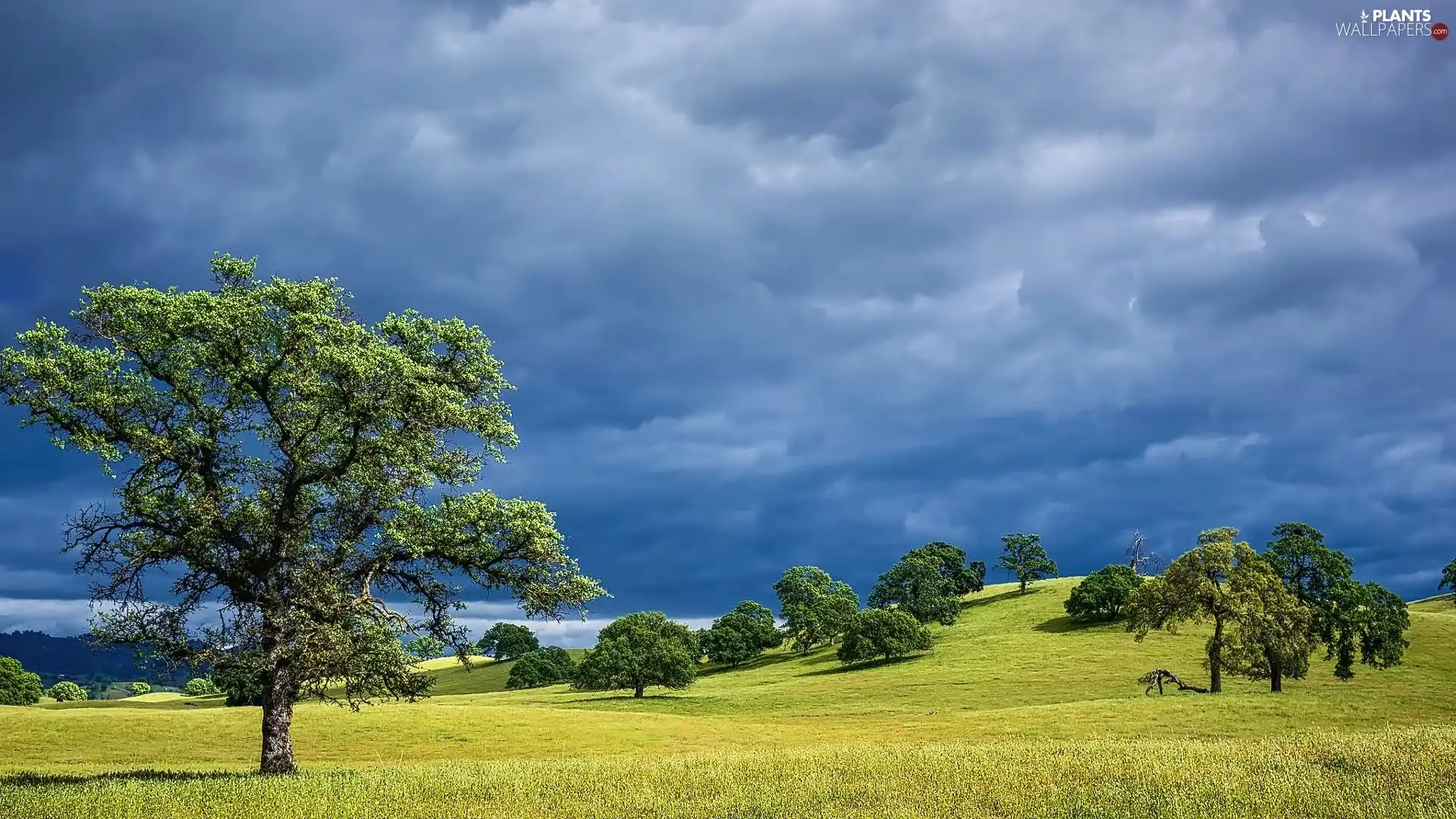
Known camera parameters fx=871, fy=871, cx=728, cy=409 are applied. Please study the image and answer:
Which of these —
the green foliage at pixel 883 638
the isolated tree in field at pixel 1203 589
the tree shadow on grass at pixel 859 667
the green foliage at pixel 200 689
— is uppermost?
the isolated tree in field at pixel 1203 589

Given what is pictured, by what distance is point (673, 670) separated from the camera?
97250 mm

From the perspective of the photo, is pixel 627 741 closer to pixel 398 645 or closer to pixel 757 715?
pixel 757 715

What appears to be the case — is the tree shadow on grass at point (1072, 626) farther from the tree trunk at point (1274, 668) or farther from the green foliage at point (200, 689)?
the green foliage at point (200, 689)

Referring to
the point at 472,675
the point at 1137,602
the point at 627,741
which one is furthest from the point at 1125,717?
the point at 472,675

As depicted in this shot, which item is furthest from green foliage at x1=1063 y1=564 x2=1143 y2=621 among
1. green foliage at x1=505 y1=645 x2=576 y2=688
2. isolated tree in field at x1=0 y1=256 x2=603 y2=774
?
isolated tree in field at x1=0 y1=256 x2=603 y2=774

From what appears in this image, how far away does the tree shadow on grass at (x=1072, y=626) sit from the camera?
392ft

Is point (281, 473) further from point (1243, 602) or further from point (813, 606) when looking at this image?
point (813, 606)

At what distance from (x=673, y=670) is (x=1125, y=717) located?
55.0m

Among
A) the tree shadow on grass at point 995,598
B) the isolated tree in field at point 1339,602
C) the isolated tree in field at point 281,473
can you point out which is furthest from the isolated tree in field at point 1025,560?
the isolated tree in field at point 281,473

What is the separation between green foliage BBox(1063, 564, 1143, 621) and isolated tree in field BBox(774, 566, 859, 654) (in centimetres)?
3224

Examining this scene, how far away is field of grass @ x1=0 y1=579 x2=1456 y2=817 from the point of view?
16422 mm

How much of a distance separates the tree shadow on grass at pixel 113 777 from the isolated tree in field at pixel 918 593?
11675 centimetres

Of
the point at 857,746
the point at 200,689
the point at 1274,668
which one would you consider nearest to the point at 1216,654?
the point at 1274,668

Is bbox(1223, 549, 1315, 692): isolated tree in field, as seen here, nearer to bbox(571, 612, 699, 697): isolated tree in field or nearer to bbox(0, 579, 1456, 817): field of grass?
bbox(0, 579, 1456, 817): field of grass
